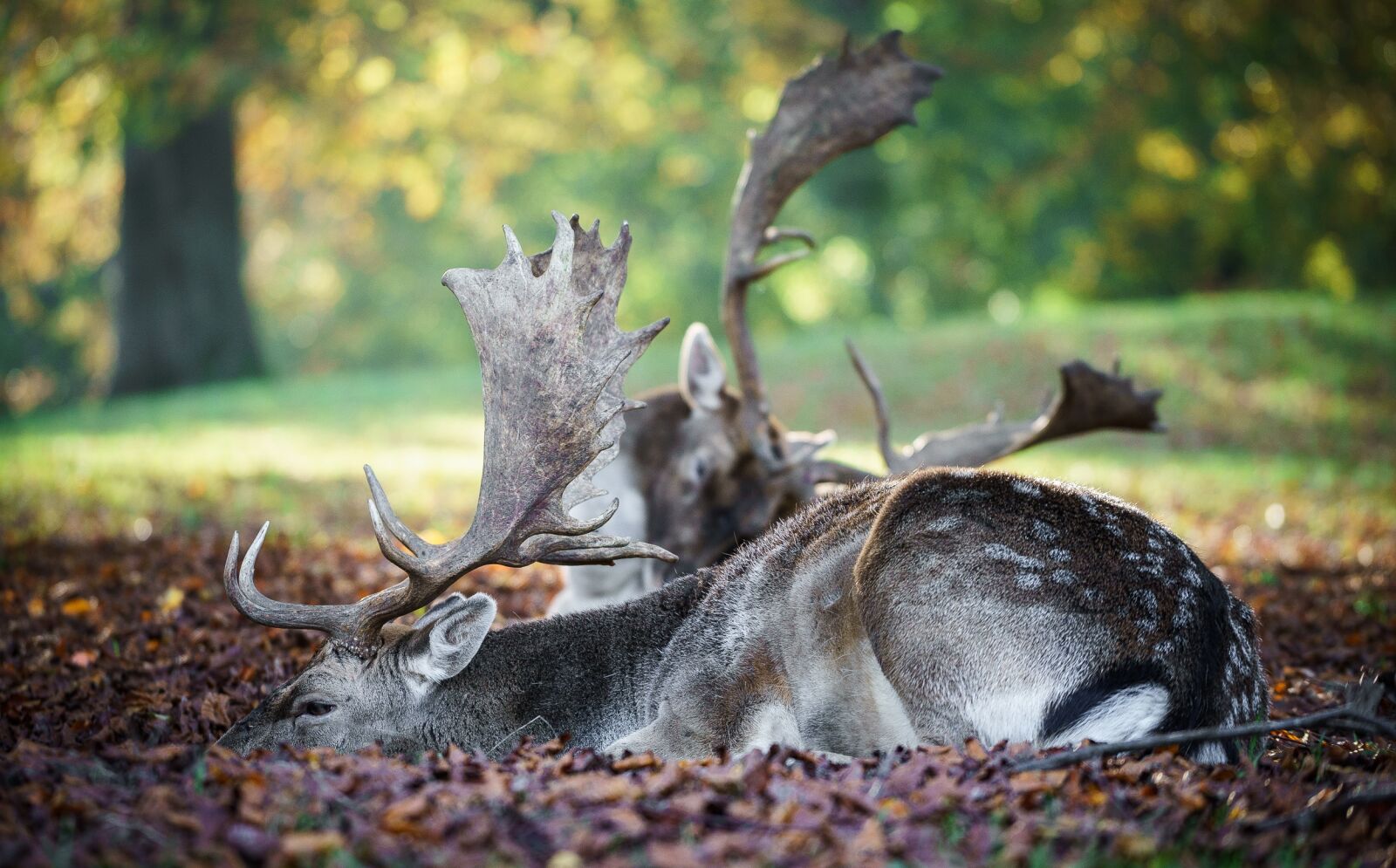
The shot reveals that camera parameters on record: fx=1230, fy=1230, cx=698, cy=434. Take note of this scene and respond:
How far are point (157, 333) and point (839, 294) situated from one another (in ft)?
89.8

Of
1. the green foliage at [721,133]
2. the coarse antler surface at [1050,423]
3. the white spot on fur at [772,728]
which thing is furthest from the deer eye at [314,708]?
the green foliage at [721,133]

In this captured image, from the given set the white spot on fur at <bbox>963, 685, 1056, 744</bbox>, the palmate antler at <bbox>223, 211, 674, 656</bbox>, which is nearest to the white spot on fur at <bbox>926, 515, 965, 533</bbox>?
the white spot on fur at <bbox>963, 685, 1056, 744</bbox>

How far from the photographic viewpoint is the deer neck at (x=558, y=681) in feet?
14.3

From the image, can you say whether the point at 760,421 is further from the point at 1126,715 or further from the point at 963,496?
the point at 1126,715

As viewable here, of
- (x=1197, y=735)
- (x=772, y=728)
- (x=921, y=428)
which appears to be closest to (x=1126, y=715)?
(x=1197, y=735)

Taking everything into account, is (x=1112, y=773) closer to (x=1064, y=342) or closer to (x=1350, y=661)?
(x=1350, y=661)

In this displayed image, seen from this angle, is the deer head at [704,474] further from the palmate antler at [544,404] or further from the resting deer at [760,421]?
the palmate antler at [544,404]

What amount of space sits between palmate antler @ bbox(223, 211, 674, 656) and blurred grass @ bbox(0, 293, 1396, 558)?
4.51m

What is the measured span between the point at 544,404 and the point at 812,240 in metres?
2.77

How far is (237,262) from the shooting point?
876 inches

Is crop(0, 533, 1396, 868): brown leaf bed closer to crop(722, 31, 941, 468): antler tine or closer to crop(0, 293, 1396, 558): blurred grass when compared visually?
crop(722, 31, 941, 468): antler tine

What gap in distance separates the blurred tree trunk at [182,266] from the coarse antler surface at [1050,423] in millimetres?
17460

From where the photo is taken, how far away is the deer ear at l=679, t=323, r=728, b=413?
6988 mm

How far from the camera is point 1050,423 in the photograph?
270 inches
